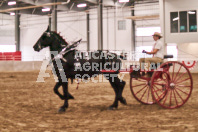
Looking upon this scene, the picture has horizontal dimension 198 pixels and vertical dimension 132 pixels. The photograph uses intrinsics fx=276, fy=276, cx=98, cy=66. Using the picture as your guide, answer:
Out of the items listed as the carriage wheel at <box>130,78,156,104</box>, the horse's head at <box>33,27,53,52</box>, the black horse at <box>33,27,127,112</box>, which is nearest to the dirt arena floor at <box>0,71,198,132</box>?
the carriage wheel at <box>130,78,156,104</box>

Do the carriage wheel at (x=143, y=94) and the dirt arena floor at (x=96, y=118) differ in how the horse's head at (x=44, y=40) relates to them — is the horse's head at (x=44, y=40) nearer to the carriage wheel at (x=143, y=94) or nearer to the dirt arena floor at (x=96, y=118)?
the dirt arena floor at (x=96, y=118)

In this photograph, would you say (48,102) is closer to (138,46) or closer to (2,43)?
(138,46)

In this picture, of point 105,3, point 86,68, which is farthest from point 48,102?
point 105,3

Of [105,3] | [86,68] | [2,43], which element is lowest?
[86,68]

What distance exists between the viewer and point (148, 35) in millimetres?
32875

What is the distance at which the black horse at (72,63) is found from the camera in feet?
20.5

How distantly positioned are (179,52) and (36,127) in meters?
21.5

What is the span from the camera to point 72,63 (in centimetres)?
632

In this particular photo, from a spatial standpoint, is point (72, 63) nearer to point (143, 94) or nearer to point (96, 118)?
point (96, 118)

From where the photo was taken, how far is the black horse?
6.26 meters

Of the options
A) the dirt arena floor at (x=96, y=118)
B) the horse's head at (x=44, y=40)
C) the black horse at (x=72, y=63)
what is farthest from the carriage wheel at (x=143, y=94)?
the horse's head at (x=44, y=40)

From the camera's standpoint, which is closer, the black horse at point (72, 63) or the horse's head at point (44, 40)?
the black horse at point (72, 63)

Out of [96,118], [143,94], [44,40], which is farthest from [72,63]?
[143,94]

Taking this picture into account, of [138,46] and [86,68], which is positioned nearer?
[86,68]
